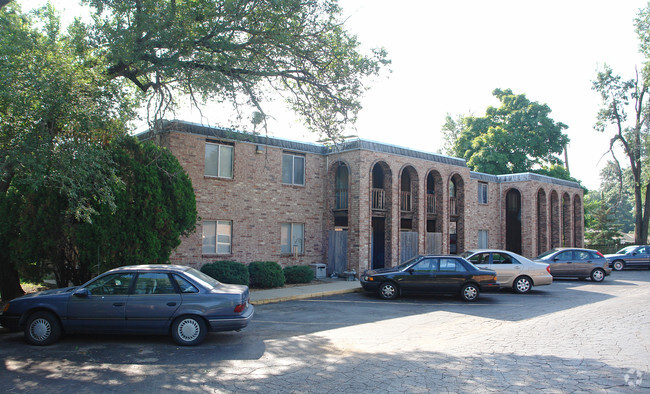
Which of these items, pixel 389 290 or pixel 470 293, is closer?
pixel 470 293

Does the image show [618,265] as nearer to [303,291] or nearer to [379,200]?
[379,200]

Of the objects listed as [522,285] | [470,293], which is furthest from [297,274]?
[522,285]

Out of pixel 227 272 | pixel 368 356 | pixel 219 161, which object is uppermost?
pixel 219 161

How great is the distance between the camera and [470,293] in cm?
1459

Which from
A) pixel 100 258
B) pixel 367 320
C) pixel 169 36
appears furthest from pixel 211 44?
pixel 367 320

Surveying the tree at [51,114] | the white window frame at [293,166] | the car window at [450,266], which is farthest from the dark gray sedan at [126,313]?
the white window frame at [293,166]

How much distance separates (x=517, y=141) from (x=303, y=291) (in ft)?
90.8

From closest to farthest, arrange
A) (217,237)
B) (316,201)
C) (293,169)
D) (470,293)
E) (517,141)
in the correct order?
(470,293)
(217,237)
(293,169)
(316,201)
(517,141)

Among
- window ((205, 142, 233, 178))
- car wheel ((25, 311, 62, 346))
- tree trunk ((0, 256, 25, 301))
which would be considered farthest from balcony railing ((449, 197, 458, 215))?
car wheel ((25, 311, 62, 346))

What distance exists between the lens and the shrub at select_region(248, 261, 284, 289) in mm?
16578

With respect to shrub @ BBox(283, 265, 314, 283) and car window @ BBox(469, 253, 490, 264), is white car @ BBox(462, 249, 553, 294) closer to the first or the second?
car window @ BBox(469, 253, 490, 264)

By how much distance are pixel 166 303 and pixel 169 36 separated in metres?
6.94

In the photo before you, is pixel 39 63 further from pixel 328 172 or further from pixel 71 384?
pixel 328 172

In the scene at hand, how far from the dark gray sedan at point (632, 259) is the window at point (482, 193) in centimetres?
776
